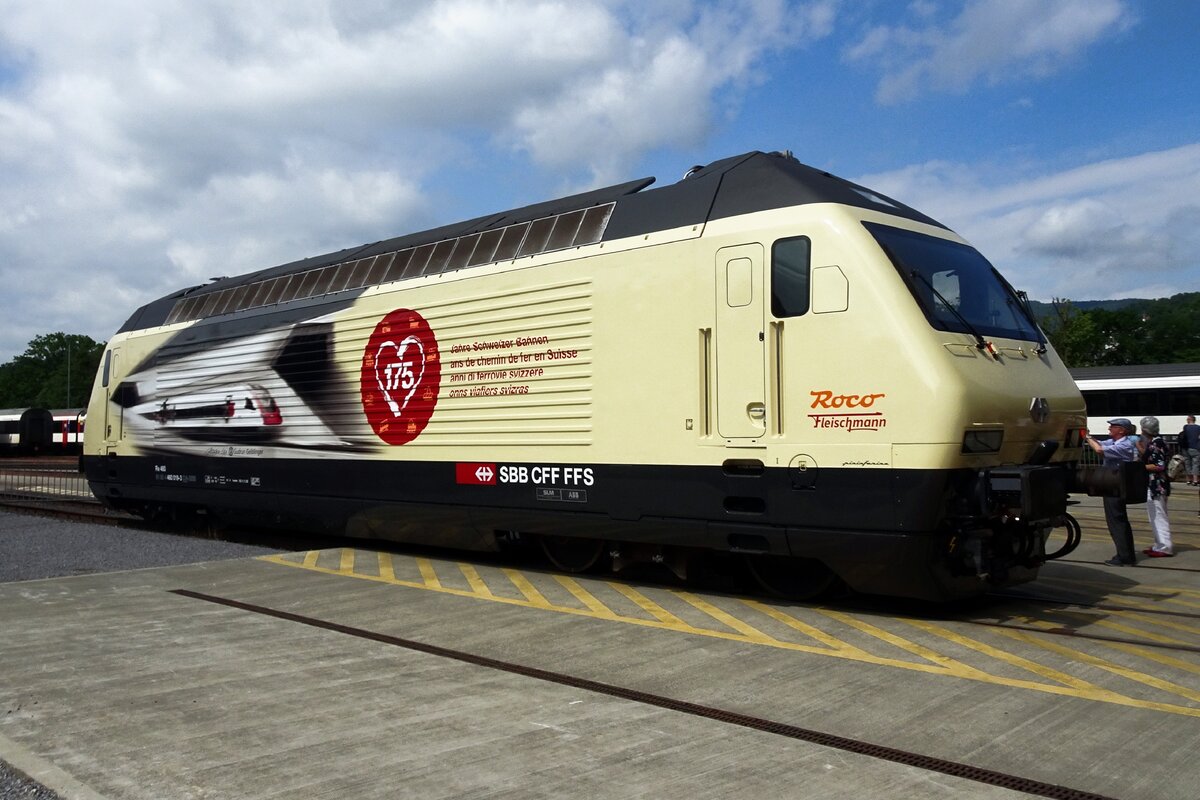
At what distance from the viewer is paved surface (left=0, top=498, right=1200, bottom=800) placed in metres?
4.19

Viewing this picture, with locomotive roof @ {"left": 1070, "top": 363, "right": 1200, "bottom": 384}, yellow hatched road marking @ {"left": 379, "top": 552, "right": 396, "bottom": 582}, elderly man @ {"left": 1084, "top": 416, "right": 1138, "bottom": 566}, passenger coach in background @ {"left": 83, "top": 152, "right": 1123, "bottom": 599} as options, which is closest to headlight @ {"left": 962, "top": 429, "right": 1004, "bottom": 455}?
passenger coach in background @ {"left": 83, "top": 152, "right": 1123, "bottom": 599}

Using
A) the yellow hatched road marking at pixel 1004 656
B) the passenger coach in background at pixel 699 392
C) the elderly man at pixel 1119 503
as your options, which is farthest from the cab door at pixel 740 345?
the elderly man at pixel 1119 503

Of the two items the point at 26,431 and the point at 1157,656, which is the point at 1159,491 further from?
the point at 26,431

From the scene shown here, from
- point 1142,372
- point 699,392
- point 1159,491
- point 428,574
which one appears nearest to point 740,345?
point 699,392

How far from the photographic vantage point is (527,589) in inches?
350

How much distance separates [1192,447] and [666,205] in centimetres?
1901

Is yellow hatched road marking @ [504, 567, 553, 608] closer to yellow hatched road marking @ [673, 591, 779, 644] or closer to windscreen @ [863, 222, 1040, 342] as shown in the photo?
yellow hatched road marking @ [673, 591, 779, 644]

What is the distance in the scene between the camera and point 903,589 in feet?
23.2

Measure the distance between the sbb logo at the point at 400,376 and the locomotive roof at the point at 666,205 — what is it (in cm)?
66

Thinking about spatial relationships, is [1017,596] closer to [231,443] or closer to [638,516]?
[638,516]

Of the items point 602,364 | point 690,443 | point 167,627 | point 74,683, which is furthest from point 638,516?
point 74,683

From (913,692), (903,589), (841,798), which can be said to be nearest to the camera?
(841,798)

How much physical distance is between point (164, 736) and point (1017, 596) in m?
6.64

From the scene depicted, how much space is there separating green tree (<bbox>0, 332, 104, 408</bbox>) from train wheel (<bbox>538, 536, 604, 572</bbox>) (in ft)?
376
